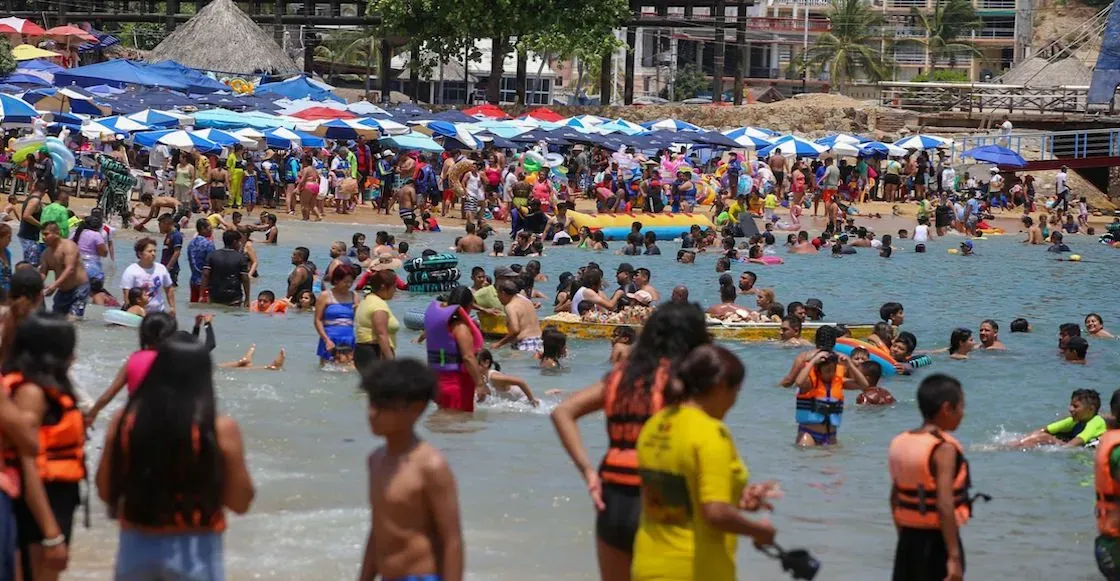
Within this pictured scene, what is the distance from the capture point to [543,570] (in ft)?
25.7

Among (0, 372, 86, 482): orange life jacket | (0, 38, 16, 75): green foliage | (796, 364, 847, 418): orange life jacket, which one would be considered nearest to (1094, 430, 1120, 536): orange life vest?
(0, 372, 86, 482): orange life jacket

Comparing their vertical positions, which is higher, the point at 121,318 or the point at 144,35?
the point at 144,35

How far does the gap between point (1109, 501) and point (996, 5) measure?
92.3 metres

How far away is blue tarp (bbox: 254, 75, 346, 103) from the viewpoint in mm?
42312

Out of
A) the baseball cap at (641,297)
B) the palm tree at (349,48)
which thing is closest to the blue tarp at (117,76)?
the baseball cap at (641,297)

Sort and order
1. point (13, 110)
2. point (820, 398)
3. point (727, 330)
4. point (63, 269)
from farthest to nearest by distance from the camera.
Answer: point (13, 110), point (727, 330), point (63, 269), point (820, 398)

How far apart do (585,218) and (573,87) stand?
69801mm

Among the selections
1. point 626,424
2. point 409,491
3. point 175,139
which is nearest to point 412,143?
point 175,139

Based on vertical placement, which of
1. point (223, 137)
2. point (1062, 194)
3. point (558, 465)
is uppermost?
point (223, 137)

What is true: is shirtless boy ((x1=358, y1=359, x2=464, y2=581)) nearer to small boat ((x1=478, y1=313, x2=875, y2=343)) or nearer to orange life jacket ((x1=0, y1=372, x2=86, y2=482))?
orange life jacket ((x1=0, y1=372, x2=86, y2=482))

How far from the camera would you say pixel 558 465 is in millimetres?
10672

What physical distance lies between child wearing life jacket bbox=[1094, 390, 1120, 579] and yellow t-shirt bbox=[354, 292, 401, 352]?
6.03m

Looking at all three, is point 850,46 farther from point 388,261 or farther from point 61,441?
point 61,441

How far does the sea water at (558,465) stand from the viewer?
26.9ft
